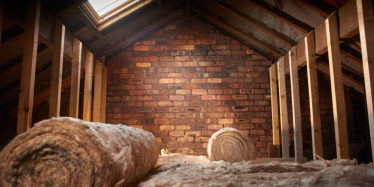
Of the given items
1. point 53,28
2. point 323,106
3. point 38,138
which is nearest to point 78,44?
point 53,28

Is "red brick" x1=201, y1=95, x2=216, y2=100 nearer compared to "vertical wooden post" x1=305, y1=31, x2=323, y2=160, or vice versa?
"vertical wooden post" x1=305, y1=31, x2=323, y2=160

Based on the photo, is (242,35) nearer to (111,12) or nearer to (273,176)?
(111,12)

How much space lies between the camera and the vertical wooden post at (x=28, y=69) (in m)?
2.25

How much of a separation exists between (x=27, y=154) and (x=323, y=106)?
15.1 ft

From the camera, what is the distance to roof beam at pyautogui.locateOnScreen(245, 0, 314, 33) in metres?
3.36

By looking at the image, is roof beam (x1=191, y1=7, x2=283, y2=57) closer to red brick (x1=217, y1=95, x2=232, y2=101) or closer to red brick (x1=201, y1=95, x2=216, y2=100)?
red brick (x1=217, y1=95, x2=232, y2=101)

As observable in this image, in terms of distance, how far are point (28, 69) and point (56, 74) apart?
1.45 ft

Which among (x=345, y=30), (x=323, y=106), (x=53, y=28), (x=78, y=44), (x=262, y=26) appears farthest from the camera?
(x=323, y=106)

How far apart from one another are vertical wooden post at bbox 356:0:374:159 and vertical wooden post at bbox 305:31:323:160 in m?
0.88

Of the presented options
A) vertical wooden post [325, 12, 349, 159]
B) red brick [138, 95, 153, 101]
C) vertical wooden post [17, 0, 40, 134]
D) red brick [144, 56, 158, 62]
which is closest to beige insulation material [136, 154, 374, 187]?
vertical wooden post [325, 12, 349, 159]

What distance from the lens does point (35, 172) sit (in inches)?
47.9

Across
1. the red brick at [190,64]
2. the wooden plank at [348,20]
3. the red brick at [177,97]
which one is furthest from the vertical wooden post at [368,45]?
the red brick at [177,97]

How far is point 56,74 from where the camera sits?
2754 mm

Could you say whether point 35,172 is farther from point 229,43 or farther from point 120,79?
point 229,43
